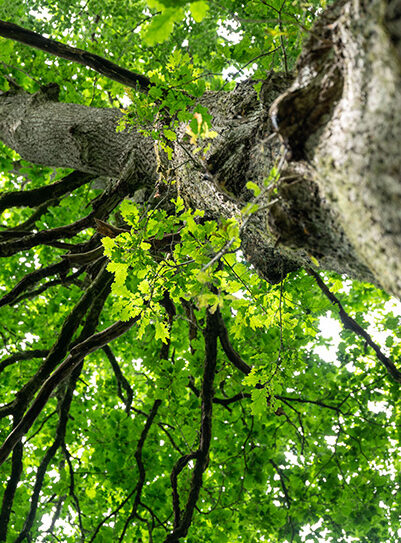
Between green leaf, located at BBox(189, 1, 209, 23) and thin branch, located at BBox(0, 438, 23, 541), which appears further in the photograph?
thin branch, located at BBox(0, 438, 23, 541)

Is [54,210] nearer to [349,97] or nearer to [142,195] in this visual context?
[142,195]

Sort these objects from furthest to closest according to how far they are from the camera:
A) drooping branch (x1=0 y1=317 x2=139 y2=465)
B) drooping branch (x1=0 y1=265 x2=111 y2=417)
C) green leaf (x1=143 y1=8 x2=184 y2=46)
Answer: drooping branch (x1=0 y1=265 x2=111 y2=417) < drooping branch (x1=0 y1=317 x2=139 y2=465) < green leaf (x1=143 y1=8 x2=184 y2=46)

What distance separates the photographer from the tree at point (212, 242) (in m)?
0.82

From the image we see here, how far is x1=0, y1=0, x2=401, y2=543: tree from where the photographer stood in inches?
32.3

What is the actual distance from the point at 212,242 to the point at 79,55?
1.78 metres

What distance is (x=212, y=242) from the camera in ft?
5.51

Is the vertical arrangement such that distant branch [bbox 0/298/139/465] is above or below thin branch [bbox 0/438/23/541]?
above

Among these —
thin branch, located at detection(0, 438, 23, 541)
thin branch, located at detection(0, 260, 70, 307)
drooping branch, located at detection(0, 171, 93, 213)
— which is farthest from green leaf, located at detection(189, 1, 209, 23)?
thin branch, located at detection(0, 438, 23, 541)

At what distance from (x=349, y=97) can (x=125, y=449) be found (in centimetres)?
385

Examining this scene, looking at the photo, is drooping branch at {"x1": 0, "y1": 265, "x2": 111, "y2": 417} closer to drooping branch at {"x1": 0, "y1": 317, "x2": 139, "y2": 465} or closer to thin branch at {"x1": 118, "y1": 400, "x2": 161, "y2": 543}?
drooping branch at {"x1": 0, "y1": 317, "x2": 139, "y2": 465}

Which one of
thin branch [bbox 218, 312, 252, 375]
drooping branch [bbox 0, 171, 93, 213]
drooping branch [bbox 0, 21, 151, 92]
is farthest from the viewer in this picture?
drooping branch [bbox 0, 171, 93, 213]

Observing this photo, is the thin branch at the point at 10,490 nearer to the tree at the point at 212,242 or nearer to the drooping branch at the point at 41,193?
the tree at the point at 212,242

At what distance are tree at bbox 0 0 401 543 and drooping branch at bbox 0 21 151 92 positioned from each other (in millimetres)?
12

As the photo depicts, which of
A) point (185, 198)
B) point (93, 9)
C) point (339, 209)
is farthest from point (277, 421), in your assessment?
point (93, 9)
